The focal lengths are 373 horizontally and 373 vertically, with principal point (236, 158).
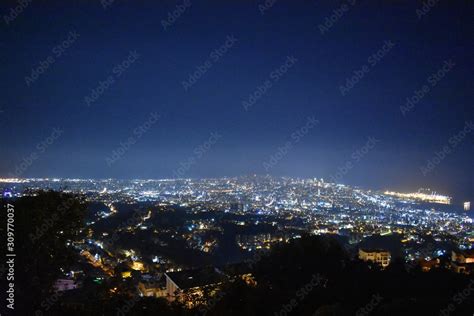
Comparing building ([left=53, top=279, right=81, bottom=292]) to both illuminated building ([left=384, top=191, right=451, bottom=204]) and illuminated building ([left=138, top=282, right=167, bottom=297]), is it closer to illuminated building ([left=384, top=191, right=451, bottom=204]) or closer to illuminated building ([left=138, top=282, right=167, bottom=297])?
illuminated building ([left=138, top=282, right=167, bottom=297])

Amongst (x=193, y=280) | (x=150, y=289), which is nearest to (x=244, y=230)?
(x=150, y=289)

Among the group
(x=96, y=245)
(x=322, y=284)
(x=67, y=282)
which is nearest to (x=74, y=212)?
(x=67, y=282)

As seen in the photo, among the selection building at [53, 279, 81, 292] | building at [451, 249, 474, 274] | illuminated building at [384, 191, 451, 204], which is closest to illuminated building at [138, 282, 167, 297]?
building at [53, 279, 81, 292]

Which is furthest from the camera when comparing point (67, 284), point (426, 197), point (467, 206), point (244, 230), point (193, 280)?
point (426, 197)

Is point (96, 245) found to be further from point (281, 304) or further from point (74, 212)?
point (281, 304)

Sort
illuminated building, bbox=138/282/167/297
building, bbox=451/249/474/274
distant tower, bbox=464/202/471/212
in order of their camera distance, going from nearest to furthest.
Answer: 1. building, bbox=451/249/474/274
2. illuminated building, bbox=138/282/167/297
3. distant tower, bbox=464/202/471/212

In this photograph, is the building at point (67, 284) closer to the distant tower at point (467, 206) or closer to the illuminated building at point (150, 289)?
the illuminated building at point (150, 289)

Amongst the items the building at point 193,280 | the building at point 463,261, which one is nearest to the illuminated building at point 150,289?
the building at point 193,280

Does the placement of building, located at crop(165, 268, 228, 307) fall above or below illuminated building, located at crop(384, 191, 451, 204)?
below

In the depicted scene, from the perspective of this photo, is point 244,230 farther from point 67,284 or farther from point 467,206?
point 467,206

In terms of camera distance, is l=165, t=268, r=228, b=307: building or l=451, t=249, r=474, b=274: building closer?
l=165, t=268, r=228, b=307: building

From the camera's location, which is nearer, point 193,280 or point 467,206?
point 193,280
